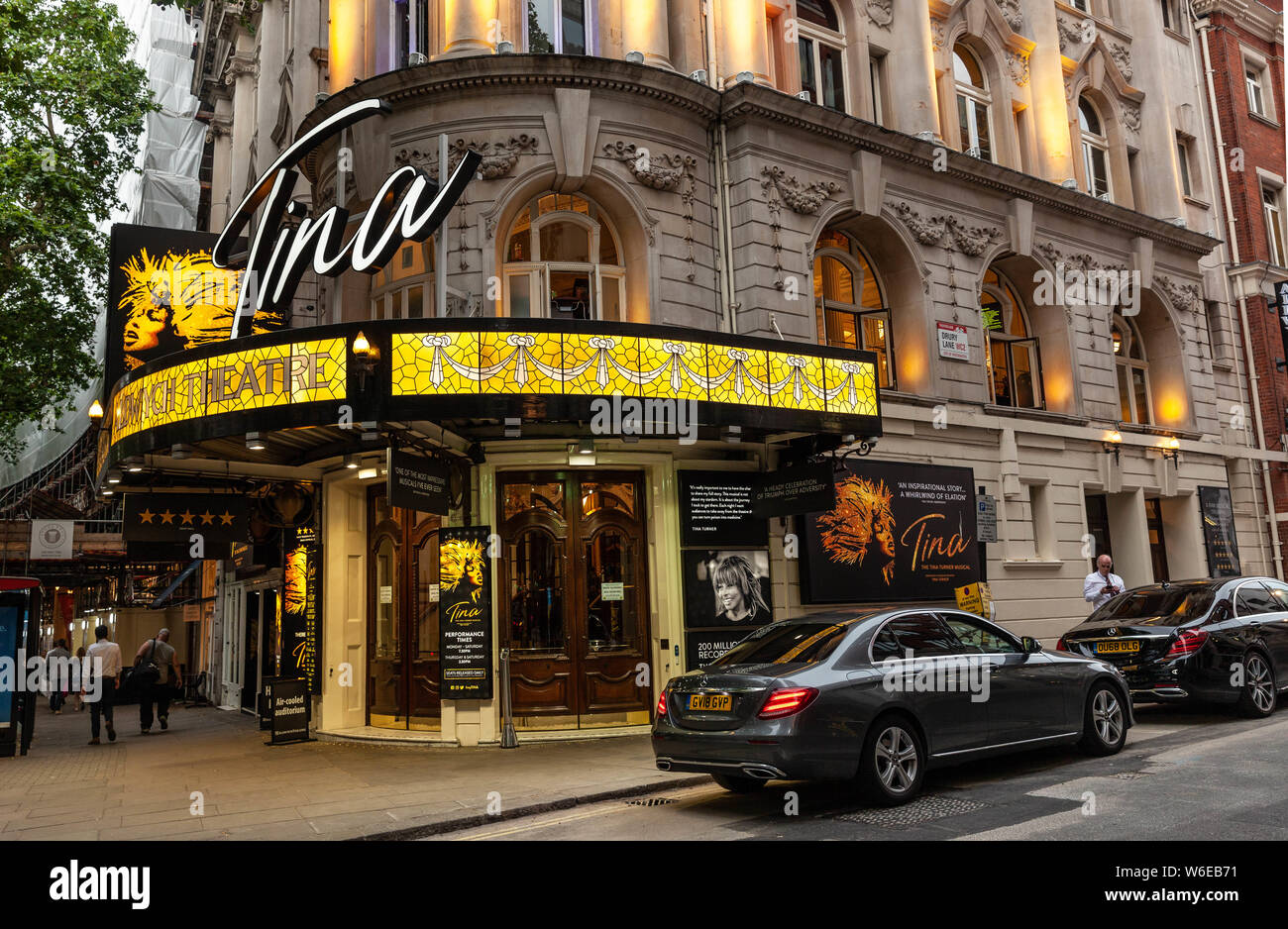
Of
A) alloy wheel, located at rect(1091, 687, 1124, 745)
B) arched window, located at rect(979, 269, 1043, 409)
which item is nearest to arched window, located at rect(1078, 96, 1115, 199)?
arched window, located at rect(979, 269, 1043, 409)

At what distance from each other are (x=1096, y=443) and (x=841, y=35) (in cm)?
1038

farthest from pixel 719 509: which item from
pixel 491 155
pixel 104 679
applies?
pixel 104 679

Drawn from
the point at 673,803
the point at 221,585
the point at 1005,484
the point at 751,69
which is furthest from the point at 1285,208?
the point at 221,585

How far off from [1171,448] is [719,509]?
14007mm

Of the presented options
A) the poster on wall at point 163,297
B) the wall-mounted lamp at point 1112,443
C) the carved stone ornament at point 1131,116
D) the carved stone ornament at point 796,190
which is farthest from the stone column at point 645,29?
the carved stone ornament at point 1131,116

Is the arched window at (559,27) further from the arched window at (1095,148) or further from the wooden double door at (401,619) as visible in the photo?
the arched window at (1095,148)

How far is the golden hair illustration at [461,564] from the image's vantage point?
539 inches

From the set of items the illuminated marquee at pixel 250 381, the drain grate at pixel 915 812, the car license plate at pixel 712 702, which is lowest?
the drain grate at pixel 915 812

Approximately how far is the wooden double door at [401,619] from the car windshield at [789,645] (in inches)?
257

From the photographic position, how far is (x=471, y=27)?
15469 millimetres

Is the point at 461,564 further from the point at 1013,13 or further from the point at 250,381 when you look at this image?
the point at 1013,13

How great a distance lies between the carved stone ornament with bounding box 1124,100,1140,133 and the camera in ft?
80.8

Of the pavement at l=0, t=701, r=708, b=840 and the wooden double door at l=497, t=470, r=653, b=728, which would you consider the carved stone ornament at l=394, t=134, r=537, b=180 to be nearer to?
the wooden double door at l=497, t=470, r=653, b=728

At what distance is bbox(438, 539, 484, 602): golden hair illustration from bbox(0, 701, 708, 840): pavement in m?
2.32
